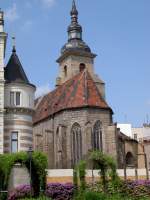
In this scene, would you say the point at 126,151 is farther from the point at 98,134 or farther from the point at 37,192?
the point at 37,192

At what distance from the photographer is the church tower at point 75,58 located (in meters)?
92.7

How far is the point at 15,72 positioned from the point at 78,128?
62.7 feet

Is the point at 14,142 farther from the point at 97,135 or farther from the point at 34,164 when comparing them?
the point at 97,135

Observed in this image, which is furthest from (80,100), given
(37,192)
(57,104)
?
(37,192)

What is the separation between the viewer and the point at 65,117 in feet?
216

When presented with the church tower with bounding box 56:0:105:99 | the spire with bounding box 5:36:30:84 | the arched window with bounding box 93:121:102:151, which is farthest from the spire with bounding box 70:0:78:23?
the spire with bounding box 5:36:30:84

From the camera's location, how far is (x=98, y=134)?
64.0 metres

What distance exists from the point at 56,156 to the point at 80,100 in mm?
8658

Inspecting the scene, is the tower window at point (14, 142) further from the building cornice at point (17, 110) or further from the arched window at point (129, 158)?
the arched window at point (129, 158)

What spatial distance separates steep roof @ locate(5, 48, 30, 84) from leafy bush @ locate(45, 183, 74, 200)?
561 inches

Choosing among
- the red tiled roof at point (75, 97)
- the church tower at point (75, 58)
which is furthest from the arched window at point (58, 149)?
the church tower at point (75, 58)

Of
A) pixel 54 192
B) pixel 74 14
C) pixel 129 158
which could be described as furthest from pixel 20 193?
pixel 74 14

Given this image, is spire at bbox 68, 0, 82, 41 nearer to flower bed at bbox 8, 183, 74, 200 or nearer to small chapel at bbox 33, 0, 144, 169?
small chapel at bbox 33, 0, 144, 169

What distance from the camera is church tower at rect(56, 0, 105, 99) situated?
92.7 metres
